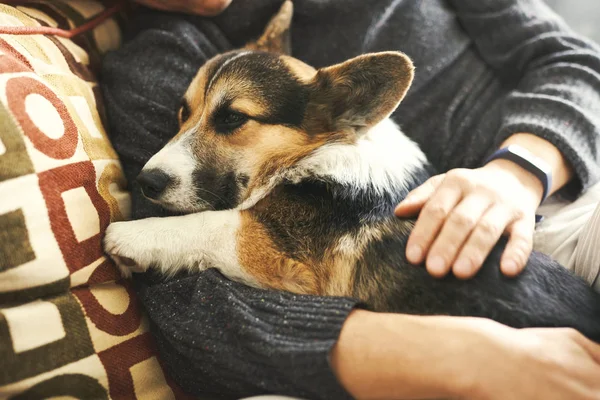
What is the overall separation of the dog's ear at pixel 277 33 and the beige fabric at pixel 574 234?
1.14 meters

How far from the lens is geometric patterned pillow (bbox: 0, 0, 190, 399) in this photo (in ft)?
3.35

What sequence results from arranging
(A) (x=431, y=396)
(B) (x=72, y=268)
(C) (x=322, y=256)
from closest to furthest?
1. (A) (x=431, y=396)
2. (B) (x=72, y=268)
3. (C) (x=322, y=256)

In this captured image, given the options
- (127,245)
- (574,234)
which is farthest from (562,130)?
(127,245)

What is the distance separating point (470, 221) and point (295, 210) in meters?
0.47

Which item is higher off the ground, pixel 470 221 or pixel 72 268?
pixel 470 221

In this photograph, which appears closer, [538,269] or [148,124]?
[538,269]

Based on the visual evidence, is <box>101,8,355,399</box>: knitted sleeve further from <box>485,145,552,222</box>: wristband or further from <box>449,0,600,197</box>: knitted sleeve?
<box>449,0,600,197</box>: knitted sleeve

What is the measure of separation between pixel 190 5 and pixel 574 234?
Answer: 1491mm

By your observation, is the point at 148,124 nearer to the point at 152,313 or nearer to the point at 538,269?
the point at 152,313

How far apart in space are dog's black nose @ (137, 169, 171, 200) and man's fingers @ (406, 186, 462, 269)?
688 mm

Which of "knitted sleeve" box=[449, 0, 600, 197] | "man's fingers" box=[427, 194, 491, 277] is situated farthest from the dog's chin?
"knitted sleeve" box=[449, 0, 600, 197]

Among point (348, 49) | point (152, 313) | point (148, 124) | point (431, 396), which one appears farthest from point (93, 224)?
point (348, 49)

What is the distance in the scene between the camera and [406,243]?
121cm

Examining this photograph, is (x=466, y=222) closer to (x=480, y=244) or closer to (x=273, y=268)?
(x=480, y=244)
